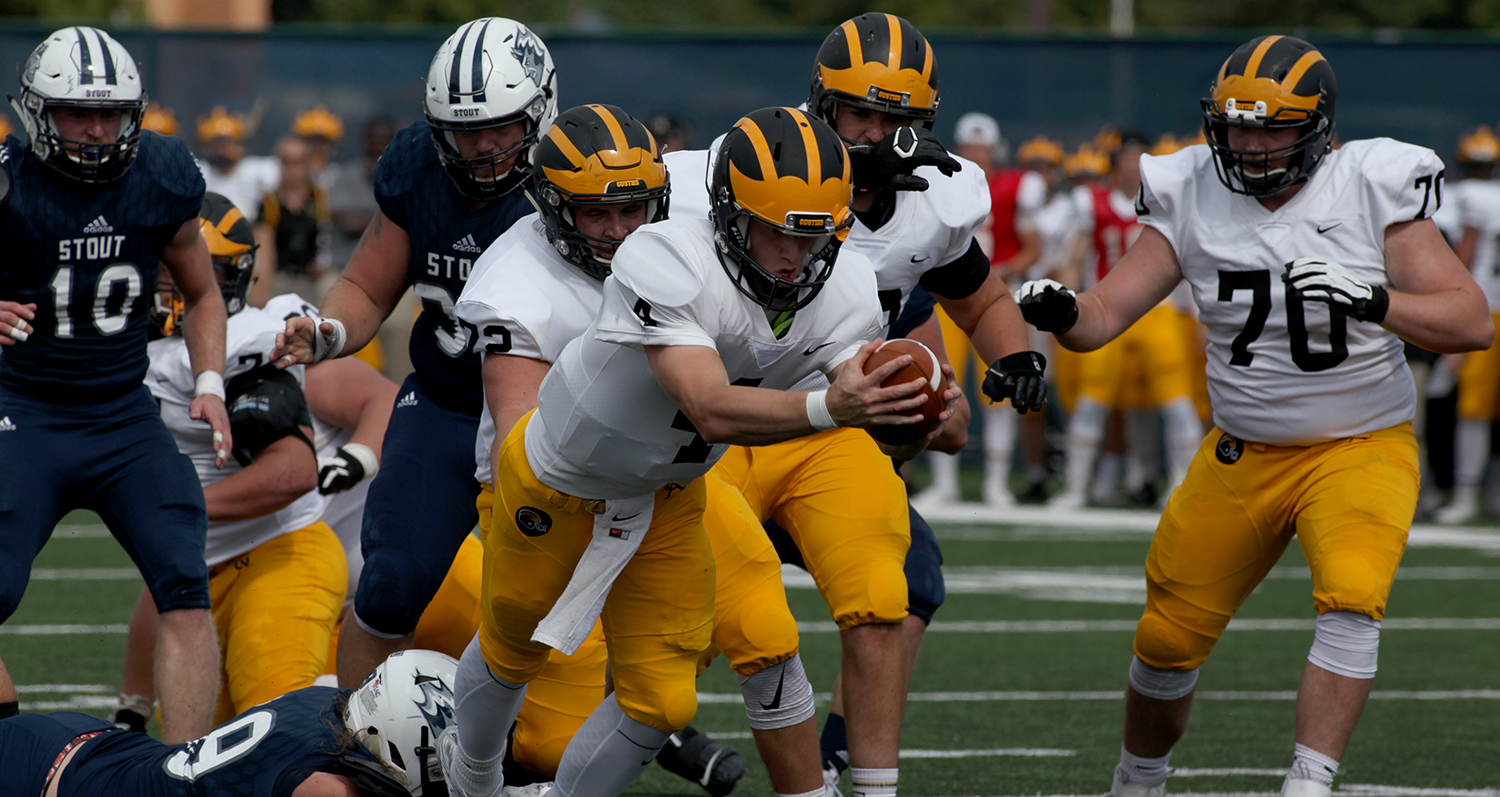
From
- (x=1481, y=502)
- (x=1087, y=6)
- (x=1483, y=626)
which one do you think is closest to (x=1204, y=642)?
(x=1483, y=626)

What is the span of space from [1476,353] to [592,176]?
7018 mm

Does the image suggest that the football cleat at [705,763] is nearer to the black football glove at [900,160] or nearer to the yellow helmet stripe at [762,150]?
the black football glove at [900,160]

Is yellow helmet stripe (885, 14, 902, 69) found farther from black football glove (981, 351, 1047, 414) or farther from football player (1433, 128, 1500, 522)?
football player (1433, 128, 1500, 522)

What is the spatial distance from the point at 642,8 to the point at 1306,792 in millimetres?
27319

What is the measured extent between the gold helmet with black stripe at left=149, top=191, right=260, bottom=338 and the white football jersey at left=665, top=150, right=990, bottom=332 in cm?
142

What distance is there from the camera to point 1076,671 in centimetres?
570

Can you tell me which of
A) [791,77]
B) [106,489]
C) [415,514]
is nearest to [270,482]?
[106,489]

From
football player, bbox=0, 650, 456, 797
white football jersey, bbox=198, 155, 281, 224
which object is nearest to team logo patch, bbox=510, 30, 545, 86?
football player, bbox=0, 650, 456, 797

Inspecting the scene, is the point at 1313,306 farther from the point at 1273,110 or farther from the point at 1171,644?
the point at 1171,644

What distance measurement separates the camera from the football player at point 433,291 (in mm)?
3760

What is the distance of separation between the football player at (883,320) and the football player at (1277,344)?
26 centimetres

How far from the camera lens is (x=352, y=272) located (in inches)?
158

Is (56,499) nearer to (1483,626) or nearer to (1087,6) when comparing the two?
(1483,626)

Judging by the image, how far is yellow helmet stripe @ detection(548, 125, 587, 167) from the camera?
3344mm
